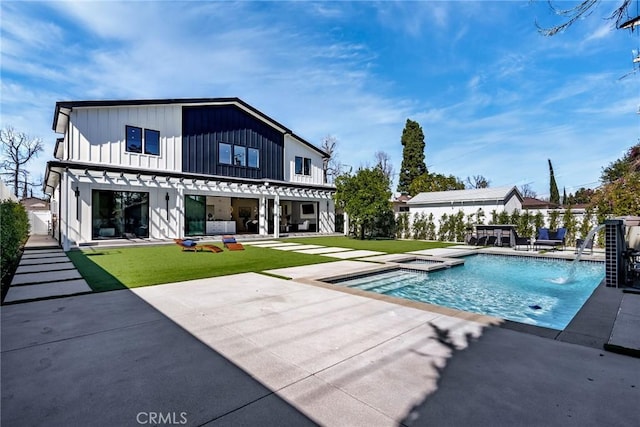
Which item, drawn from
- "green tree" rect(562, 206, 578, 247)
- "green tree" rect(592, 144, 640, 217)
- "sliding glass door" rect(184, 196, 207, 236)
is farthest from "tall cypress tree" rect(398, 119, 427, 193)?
"sliding glass door" rect(184, 196, 207, 236)

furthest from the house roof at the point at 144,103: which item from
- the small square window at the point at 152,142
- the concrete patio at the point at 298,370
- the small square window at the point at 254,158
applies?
the concrete patio at the point at 298,370

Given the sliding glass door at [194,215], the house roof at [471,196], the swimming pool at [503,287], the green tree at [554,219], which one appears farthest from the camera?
the house roof at [471,196]

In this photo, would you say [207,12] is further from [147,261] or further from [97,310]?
[97,310]

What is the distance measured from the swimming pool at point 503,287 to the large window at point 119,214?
1313 cm

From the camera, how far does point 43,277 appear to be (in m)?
7.08

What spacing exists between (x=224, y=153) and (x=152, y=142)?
13.8 ft

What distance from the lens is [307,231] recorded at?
25.0 meters

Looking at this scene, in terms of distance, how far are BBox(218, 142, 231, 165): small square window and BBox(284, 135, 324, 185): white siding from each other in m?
4.58

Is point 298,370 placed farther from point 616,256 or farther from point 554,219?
point 554,219

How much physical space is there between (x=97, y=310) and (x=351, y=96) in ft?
63.4

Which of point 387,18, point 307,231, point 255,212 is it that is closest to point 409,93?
point 387,18

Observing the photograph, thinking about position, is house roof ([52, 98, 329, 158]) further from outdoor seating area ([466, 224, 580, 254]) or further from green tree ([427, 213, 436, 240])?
outdoor seating area ([466, 224, 580, 254])

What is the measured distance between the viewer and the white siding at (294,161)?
23484 millimetres

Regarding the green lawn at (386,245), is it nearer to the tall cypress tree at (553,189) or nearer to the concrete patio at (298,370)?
the concrete patio at (298,370)
